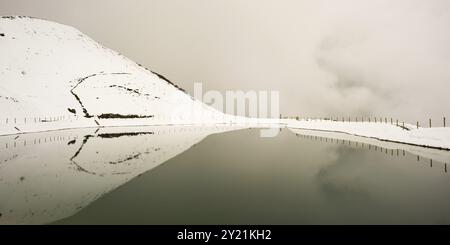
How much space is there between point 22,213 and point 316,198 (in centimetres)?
1049

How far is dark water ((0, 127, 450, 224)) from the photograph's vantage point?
10.7 m

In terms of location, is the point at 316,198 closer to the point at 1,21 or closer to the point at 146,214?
the point at 146,214

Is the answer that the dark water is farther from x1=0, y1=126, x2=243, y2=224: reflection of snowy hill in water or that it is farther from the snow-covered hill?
the snow-covered hill

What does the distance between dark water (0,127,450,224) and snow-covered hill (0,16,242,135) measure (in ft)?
193

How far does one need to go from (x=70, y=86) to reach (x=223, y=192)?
142 metres

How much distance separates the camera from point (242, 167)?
21.6 m

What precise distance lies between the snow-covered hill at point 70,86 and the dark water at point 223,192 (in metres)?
59.0

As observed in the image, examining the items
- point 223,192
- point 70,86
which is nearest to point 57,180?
point 223,192

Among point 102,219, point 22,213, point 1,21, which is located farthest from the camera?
point 1,21

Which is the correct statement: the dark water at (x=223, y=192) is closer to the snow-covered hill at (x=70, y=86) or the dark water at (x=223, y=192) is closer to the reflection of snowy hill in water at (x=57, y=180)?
the reflection of snowy hill in water at (x=57, y=180)

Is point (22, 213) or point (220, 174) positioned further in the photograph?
point (220, 174)

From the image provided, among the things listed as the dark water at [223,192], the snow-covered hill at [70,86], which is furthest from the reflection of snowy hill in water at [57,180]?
the snow-covered hill at [70,86]
